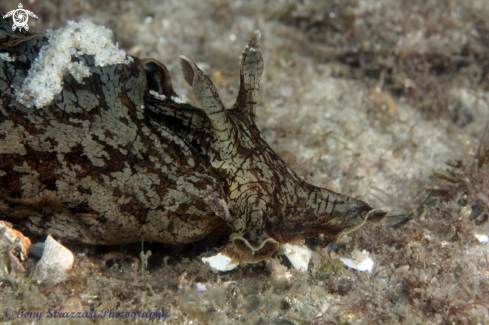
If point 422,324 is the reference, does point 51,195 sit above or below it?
above

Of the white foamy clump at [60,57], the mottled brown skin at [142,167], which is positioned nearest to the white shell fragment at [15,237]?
the mottled brown skin at [142,167]

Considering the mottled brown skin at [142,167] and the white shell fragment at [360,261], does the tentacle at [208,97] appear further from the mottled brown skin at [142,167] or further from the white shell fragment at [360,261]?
the white shell fragment at [360,261]

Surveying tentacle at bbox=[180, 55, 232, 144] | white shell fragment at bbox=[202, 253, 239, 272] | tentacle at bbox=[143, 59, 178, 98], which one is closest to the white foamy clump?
tentacle at bbox=[143, 59, 178, 98]

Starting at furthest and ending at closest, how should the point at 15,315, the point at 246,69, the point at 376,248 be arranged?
the point at 376,248
the point at 246,69
the point at 15,315

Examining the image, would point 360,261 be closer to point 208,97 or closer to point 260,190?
point 260,190

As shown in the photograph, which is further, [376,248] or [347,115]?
[347,115]

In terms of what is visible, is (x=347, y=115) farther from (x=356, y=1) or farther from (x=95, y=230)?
(x=95, y=230)

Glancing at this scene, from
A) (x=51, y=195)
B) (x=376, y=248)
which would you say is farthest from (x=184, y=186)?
(x=376, y=248)
